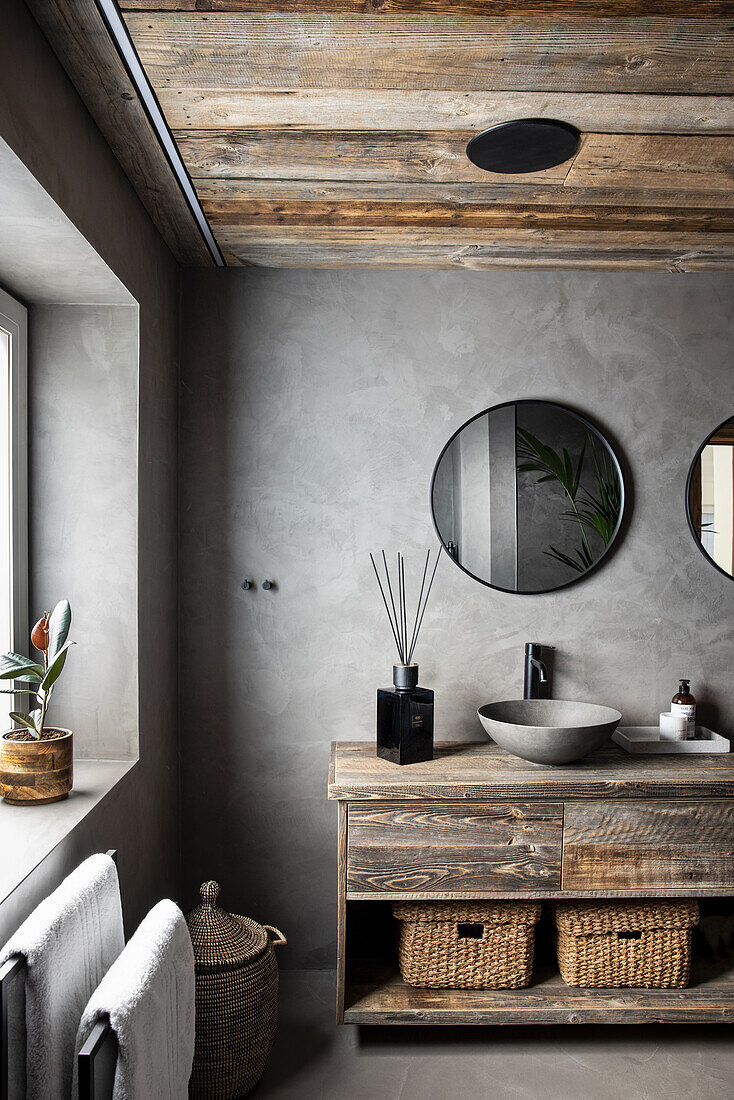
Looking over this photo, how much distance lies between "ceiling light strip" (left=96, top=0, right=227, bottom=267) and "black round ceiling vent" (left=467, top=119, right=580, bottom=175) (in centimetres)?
66

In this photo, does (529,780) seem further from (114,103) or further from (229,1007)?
(114,103)

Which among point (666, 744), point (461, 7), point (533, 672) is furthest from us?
point (533, 672)

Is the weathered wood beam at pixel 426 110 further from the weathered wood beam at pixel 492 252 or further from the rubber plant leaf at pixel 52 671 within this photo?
the rubber plant leaf at pixel 52 671

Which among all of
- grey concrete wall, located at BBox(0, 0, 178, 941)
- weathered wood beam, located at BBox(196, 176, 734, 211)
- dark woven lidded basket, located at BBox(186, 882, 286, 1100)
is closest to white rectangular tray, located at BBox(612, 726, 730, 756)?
dark woven lidded basket, located at BBox(186, 882, 286, 1100)

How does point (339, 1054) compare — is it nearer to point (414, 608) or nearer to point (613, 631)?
point (414, 608)

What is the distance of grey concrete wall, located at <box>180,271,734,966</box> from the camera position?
2.64 m

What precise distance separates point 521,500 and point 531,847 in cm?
105

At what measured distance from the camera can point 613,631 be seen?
8.77 feet

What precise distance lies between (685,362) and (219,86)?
172 centimetres

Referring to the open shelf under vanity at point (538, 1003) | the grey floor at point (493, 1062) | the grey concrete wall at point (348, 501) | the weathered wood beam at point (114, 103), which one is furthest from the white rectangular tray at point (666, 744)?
the weathered wood beam at point (114, 103)

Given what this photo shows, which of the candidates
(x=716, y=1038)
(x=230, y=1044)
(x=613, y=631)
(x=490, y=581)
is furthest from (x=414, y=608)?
(x=716, y=1038)

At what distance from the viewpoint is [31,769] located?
1829 mm

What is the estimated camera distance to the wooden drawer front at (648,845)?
7.30 feet

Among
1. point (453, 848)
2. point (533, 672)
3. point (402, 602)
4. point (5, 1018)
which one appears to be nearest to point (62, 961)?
point (5, 1018)
